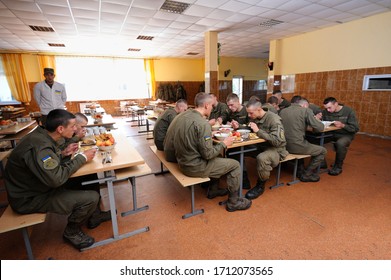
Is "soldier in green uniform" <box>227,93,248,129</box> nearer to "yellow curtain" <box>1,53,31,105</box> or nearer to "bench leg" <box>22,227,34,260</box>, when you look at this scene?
"bench leg" <box>22,227,34,260</box>

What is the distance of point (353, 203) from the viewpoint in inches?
102

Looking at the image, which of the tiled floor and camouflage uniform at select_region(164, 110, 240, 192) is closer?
the tiled floor

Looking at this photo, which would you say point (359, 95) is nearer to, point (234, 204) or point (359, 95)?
point (359, 95)

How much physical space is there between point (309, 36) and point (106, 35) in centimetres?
648

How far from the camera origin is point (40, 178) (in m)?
1.58

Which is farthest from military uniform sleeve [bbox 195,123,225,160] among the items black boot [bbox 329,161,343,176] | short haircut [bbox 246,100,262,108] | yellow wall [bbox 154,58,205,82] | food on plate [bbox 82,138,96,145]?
yellow wall [bbox 154,58,205,82]

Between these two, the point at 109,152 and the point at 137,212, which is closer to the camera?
the point at 109,152

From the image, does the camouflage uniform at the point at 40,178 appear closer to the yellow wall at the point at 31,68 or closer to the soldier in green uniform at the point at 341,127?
the soldier in green uniform at the point at 341,127

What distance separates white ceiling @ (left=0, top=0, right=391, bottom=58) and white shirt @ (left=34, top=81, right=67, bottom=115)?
5.64 ft

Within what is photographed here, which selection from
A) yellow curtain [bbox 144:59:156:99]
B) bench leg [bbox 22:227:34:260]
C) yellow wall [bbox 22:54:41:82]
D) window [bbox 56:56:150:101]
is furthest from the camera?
yellow curtain [bbox 144:59:156:99]

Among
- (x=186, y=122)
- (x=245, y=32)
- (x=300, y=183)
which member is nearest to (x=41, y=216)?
(x=186, y=122)

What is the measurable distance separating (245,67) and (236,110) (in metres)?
9.76

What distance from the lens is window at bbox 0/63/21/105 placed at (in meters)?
8.87
